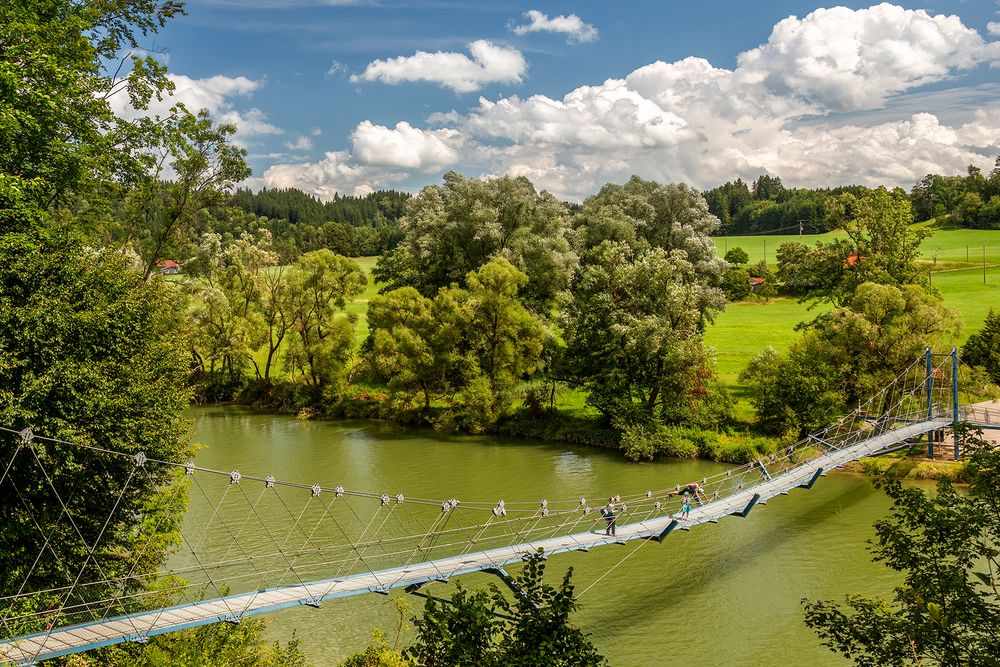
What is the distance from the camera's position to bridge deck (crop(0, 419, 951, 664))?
8805 mm

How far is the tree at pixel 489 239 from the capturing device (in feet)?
104

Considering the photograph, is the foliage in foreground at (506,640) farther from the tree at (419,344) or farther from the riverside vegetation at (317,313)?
the tree at (419,344)

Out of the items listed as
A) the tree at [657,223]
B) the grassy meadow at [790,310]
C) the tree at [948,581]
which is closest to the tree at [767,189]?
the grassy meadow at [790,310]

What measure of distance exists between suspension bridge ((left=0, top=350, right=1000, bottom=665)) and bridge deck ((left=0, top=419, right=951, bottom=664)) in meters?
0.02

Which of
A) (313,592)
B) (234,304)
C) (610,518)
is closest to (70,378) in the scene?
(313,592)

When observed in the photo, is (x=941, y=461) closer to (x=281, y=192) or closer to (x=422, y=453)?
(x=422, y=453)

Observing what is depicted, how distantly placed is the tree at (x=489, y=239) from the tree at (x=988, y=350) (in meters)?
16.0

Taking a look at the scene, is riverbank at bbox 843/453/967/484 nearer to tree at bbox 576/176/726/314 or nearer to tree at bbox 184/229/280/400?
tree at bbox 576/176/726/314

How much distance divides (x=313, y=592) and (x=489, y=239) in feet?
78.3

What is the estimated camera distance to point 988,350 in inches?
1082

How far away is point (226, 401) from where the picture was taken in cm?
3644

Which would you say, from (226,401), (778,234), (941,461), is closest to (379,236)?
(778,234)

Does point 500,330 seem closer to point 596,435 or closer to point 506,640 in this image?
point 596,435

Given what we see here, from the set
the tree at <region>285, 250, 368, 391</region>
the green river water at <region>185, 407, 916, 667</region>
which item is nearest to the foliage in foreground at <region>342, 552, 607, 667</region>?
the green river water at <region>185, 407, 916, 667</region>
